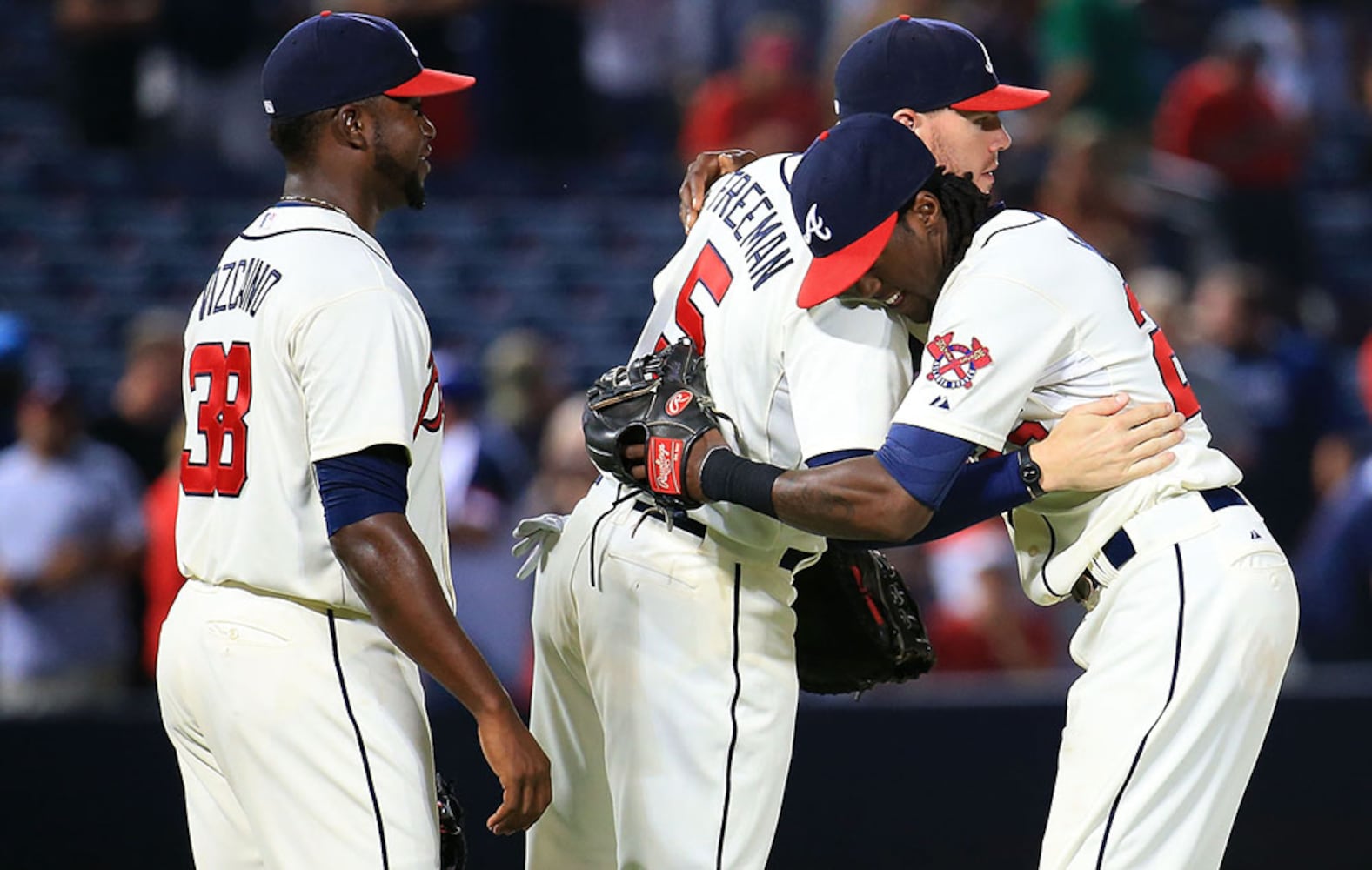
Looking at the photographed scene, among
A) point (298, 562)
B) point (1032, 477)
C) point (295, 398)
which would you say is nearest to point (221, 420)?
point (295, 398)

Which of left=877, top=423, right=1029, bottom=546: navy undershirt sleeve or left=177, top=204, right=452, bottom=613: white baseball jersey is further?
left=877, top=423, right=1029, bottom=546: navy undershirt sleeve

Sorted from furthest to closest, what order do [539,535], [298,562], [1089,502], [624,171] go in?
[624,171] → [539,535] → [1089,502] → [298,562]

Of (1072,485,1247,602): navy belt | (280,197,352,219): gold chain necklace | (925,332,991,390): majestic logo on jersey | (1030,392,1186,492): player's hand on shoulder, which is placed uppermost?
(280,197,352,219): gold chain necklace

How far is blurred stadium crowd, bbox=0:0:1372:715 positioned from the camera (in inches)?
320

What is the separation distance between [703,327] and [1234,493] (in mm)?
1072

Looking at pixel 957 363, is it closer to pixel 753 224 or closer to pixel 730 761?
pixel 753 224

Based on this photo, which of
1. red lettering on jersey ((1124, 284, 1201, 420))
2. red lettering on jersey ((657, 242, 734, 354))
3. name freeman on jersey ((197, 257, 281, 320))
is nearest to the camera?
name freeman on jersey ((197, 257, 281, 320))

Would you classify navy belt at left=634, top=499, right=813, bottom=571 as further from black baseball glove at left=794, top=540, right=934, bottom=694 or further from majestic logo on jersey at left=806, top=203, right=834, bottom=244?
majestic logo on jersey at left=806, top=203, right=834, bottom=244

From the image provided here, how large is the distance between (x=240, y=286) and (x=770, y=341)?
980mm

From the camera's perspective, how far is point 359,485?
3104 mm

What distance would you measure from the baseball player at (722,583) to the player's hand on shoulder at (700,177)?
9.4 inches

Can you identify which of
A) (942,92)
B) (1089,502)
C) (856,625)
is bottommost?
(856,625)

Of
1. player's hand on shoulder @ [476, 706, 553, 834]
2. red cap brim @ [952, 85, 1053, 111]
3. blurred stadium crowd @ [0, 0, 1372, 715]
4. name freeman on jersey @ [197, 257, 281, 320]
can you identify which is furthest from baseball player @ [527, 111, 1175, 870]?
blurred stadium crowd @ [0, 0, 1372, 715]

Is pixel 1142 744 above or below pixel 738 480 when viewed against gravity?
below
